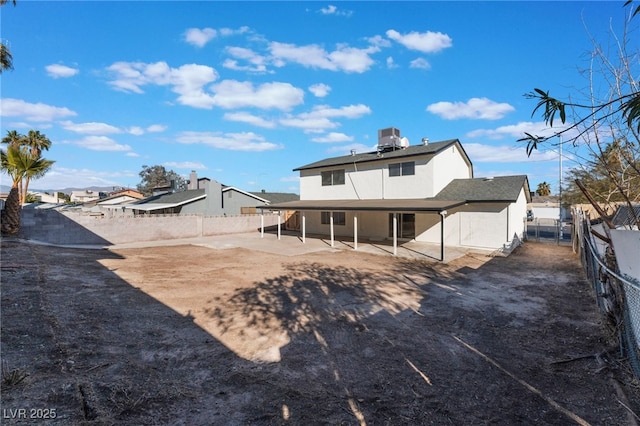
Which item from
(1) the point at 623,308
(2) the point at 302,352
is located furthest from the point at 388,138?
(2) the point at 302,352

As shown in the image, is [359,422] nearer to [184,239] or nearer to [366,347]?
[366,347]

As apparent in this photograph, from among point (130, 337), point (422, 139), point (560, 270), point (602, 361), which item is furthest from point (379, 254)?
point (130, 337)

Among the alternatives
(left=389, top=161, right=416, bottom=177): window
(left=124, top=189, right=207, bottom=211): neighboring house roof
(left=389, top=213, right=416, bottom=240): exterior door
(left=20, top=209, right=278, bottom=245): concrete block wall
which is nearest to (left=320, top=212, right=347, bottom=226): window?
(left=389, top=213, right=416, bottom=240): exterior door

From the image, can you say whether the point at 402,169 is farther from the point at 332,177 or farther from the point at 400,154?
the point at 332,177

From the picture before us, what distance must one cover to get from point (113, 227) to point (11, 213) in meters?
4.49

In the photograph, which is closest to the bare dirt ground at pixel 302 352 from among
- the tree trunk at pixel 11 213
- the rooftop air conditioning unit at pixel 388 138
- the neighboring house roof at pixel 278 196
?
the tree trunk at pixel 11 213

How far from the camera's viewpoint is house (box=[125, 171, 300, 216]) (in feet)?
84.7

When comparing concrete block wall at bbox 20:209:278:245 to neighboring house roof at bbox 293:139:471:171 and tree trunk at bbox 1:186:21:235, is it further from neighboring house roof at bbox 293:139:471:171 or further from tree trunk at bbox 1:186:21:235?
neighboring house roof at bbox 293:139:471:171

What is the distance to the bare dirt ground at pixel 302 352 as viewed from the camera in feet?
10.8

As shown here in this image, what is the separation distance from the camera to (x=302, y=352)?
4.85 m

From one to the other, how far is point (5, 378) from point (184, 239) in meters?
18.3

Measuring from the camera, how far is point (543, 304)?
24.3ft

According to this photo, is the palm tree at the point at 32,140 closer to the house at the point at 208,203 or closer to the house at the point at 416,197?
the house at the point at 208,203

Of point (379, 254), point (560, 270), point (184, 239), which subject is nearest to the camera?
point (560, 270)
